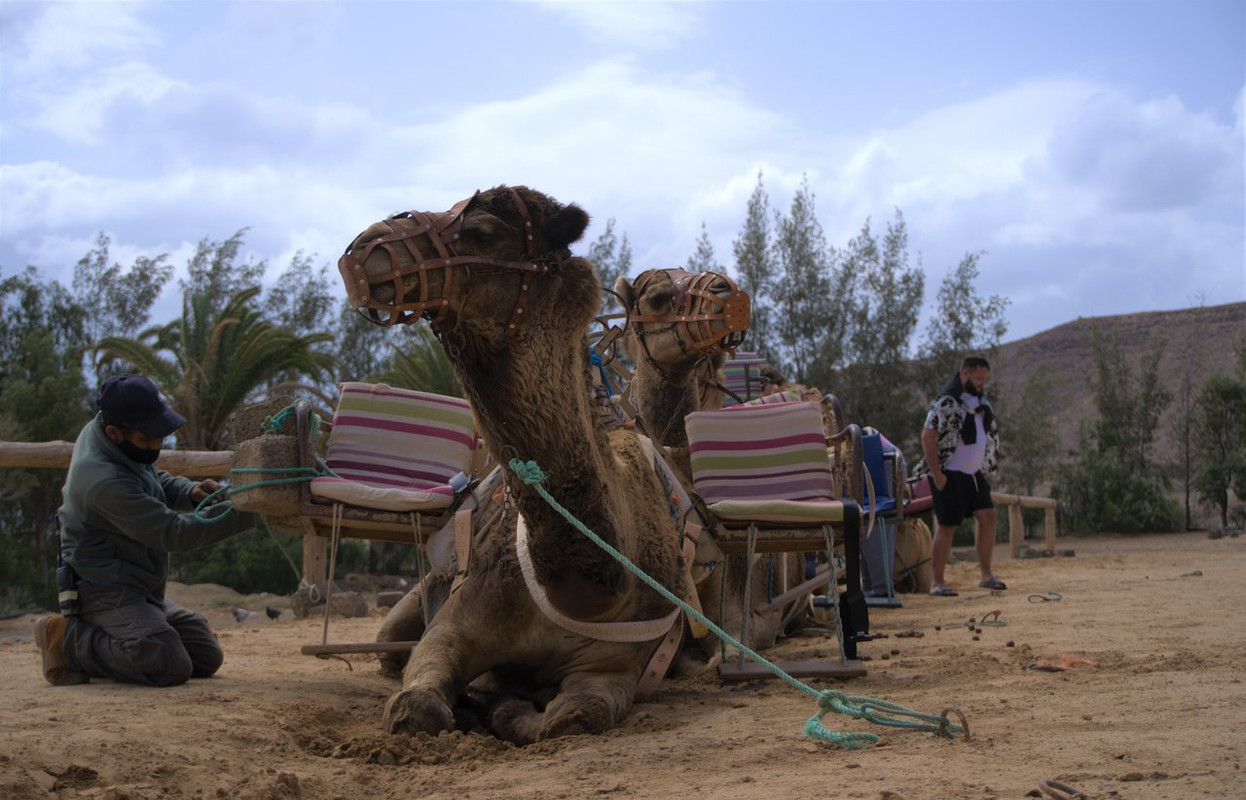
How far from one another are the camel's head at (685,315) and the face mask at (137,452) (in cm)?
307

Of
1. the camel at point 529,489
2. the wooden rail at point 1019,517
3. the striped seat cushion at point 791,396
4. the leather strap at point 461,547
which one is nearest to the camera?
the camel at point 529,489

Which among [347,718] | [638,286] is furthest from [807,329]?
[347,718]

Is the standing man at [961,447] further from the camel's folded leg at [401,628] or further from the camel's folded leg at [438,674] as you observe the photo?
the camel's folded leg at [438,674]

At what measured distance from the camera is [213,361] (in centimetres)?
1691

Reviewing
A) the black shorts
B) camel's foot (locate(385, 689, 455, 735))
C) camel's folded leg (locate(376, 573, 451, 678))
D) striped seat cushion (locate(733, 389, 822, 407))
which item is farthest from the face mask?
the black shorts

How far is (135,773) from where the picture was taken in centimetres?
378

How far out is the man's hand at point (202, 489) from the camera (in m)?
6.10

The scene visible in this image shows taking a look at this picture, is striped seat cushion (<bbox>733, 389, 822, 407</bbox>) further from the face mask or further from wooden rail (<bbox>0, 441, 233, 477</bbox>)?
the face mask

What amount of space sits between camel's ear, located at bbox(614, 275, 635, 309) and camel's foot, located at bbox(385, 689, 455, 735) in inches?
145

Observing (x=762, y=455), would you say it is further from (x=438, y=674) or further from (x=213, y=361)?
(x=213, y=361)

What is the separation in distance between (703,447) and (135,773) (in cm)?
331

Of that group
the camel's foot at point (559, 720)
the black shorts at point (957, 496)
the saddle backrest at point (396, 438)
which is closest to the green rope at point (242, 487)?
the saddle backrest at point (396, 438)

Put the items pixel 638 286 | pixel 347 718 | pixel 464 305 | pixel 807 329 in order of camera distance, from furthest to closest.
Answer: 1. pixel 807 329
2. pixel 638 286
3. pixel 347 718
4. pixel 464 305

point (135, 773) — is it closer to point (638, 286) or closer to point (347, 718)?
point (347, 718)
